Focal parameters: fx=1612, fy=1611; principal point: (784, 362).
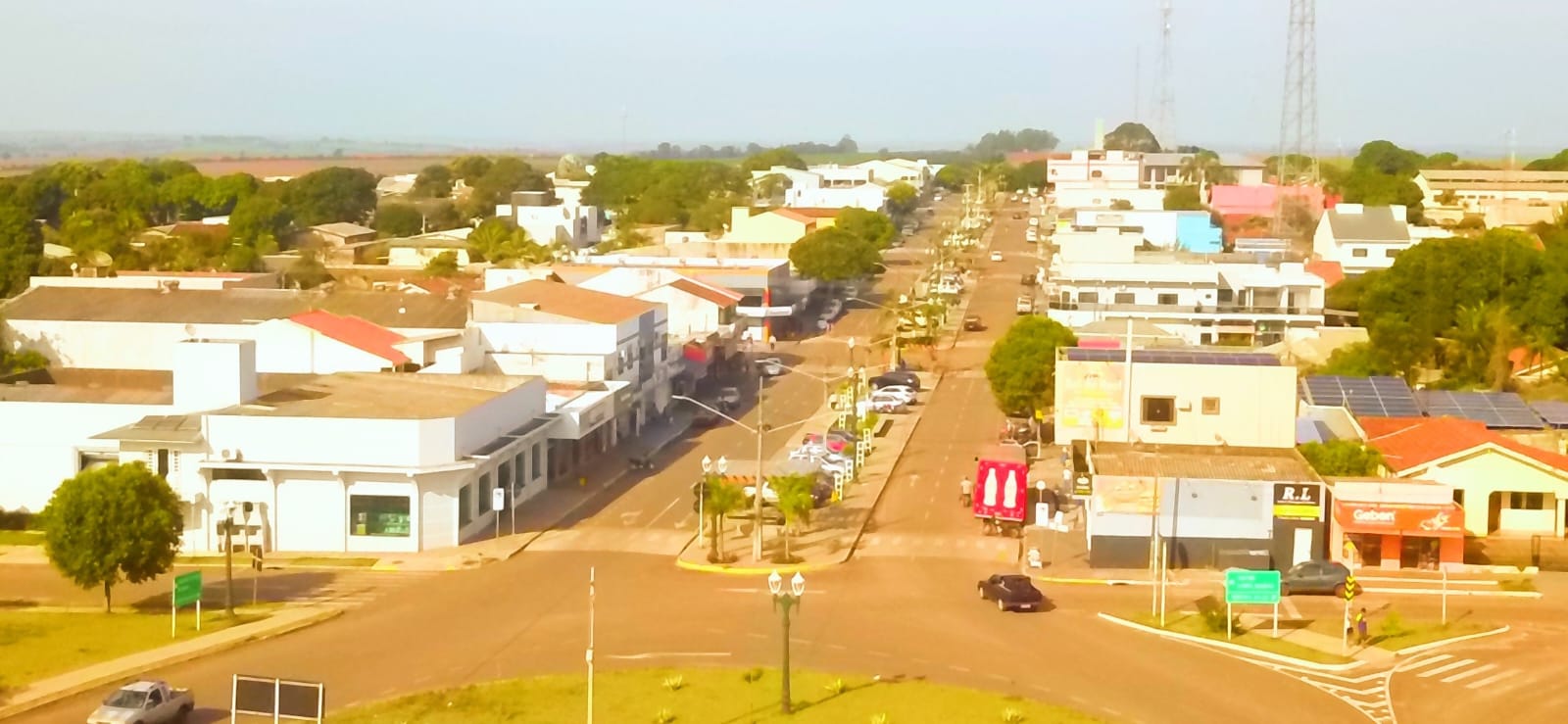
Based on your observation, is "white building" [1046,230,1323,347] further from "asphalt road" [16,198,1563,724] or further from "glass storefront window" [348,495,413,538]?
"glass storefront window" [348,495,413,538]

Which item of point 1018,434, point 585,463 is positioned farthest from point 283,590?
point 1018,434

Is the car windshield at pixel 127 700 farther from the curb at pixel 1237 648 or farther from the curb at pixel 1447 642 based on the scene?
the curb at pixel 1447 642

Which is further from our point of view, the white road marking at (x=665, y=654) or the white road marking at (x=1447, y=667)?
the white road marking at (x=665, y=654)

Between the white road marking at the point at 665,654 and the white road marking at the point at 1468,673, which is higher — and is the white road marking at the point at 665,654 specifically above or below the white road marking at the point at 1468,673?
below

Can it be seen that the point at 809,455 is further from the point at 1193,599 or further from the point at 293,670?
the point at 293,670

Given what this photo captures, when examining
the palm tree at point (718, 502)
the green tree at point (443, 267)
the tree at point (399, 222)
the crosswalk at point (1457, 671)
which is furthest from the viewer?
the tree at point (399, 222)

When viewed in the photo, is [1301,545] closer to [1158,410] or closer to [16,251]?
[1158,410]

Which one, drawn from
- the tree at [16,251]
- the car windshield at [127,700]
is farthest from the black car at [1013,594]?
the tree at [16,251]
